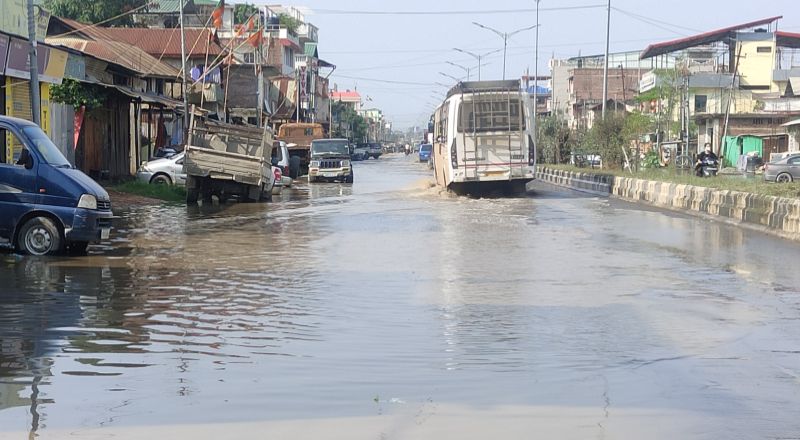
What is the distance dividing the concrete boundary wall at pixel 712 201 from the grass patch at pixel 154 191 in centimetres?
1434

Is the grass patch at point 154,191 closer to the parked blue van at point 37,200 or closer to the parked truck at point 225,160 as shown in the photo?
the parked truck at point 225,160

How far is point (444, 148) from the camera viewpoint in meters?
35.8

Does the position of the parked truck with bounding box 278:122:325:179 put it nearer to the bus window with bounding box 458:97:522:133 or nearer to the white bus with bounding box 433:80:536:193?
the white bus with bounding box 433:80:536:193

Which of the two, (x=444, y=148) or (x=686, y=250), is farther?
(x=444, y=148)

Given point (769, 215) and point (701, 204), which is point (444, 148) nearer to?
point (701, 204)

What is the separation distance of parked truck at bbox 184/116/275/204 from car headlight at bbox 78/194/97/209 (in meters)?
13.9

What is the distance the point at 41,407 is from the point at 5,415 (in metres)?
0.28

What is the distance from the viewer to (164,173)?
38062mm

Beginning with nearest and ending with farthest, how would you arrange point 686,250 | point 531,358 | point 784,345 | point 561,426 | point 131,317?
point 561,426, point 531,358, point 784,345, point 131,317, point 686,250

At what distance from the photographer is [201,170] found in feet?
101

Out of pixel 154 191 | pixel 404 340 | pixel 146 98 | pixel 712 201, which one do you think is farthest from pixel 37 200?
pixel 146 98

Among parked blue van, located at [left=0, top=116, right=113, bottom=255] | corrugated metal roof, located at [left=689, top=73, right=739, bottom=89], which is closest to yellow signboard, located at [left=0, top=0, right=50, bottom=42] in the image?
parked blue van, located at [left=0, top=116, right=113, bottom=255]

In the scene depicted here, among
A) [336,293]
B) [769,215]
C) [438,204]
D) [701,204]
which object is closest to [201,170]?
[438,204]

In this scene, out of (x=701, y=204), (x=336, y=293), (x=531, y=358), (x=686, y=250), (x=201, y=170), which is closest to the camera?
(x=531, y=358)
